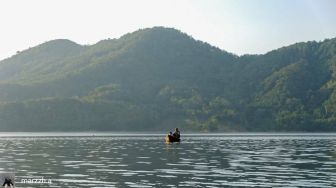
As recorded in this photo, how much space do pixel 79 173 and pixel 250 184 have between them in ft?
52.3

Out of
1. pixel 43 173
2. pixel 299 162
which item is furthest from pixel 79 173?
pixel 299 162

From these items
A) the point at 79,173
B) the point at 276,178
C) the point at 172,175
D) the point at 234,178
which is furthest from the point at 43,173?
the point at 276,178

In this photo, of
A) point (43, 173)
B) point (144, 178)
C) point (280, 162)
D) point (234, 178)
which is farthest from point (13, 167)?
point (280, 162)

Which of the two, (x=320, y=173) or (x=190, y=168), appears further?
(x=190, y=168)

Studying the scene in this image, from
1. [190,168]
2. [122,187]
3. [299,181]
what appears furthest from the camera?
[190,168]

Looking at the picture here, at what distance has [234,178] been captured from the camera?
153ft

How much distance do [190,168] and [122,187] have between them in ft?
51.4

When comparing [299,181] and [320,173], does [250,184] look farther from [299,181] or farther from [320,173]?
[320,173]

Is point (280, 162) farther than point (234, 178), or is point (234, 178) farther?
point (280, 162)

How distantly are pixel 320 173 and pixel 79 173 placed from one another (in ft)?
67.4

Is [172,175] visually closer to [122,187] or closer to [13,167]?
[122,187]

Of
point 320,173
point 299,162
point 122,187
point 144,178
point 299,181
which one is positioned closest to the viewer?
point 122,187

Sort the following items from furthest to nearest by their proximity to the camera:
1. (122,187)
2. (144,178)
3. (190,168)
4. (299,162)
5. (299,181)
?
(299,162) → (190,168) → (144,178) → (299,181) → (122,187)

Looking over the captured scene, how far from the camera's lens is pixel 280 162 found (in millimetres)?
62906
